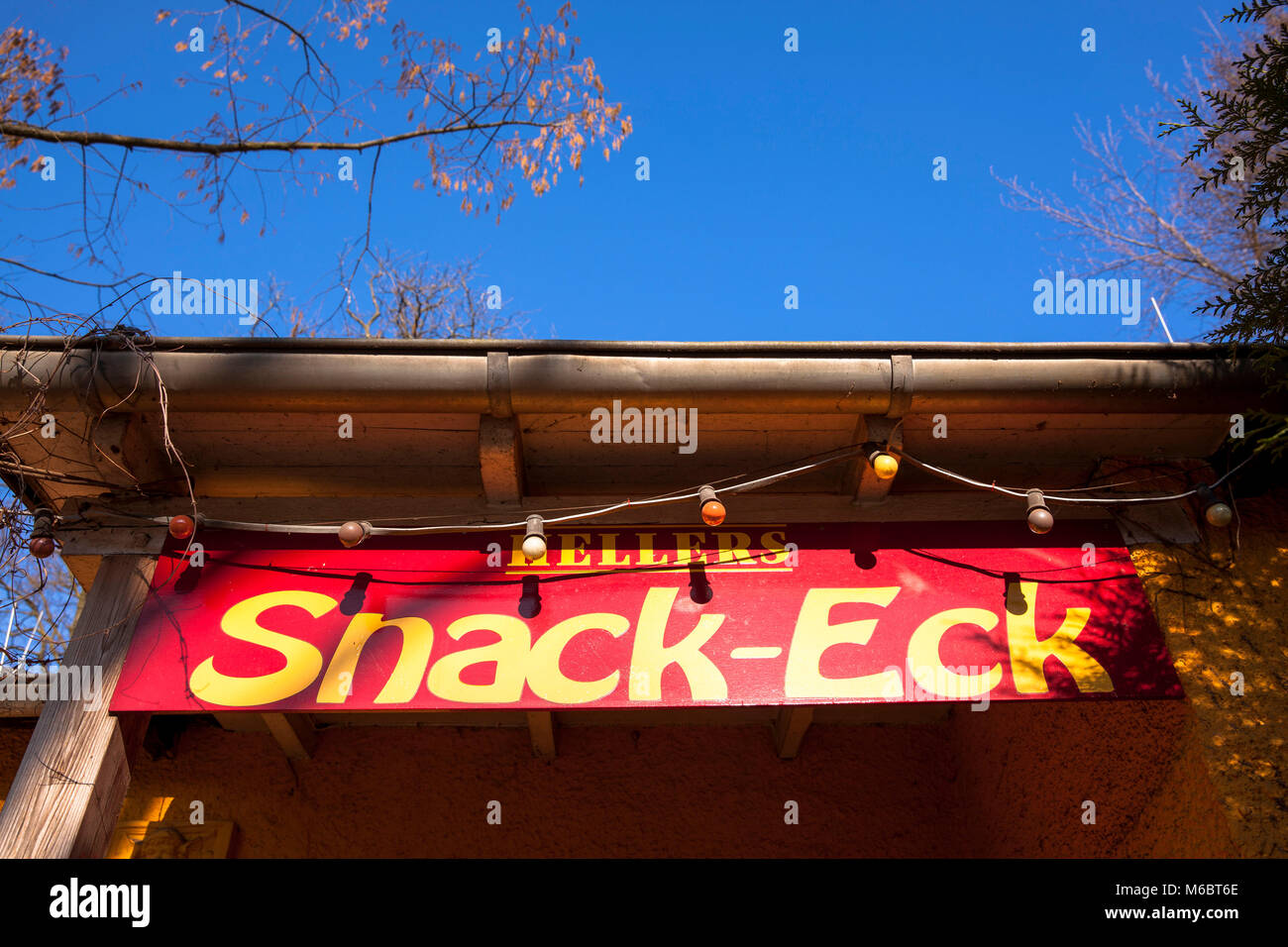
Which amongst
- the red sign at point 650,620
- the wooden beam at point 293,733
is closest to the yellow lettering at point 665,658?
the red sign at point 650,620

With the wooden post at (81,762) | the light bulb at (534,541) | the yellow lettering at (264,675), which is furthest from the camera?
the light bulb at (534,541)

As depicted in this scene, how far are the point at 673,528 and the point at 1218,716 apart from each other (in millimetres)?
2336

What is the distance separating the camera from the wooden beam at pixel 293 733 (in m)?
4.53

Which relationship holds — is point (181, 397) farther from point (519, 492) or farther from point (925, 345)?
point (925, 345)

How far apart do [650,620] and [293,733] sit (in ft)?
6.60

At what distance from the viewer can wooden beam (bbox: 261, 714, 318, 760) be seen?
4527 mm

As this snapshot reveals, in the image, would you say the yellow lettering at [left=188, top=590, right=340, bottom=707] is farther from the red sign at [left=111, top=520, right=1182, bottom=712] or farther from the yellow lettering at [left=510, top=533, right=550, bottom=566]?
the yellow lettering at [left=510, top=533, right=550, bottom=566]

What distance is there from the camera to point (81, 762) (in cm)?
362

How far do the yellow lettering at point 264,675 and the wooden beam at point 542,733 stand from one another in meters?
1.16

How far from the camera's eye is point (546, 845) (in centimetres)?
479

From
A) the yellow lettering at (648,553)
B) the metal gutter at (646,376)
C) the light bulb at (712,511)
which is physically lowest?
the yellow lettering at (648,553)

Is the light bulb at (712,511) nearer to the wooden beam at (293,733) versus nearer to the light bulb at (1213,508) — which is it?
the light bulb at (1213,508)
